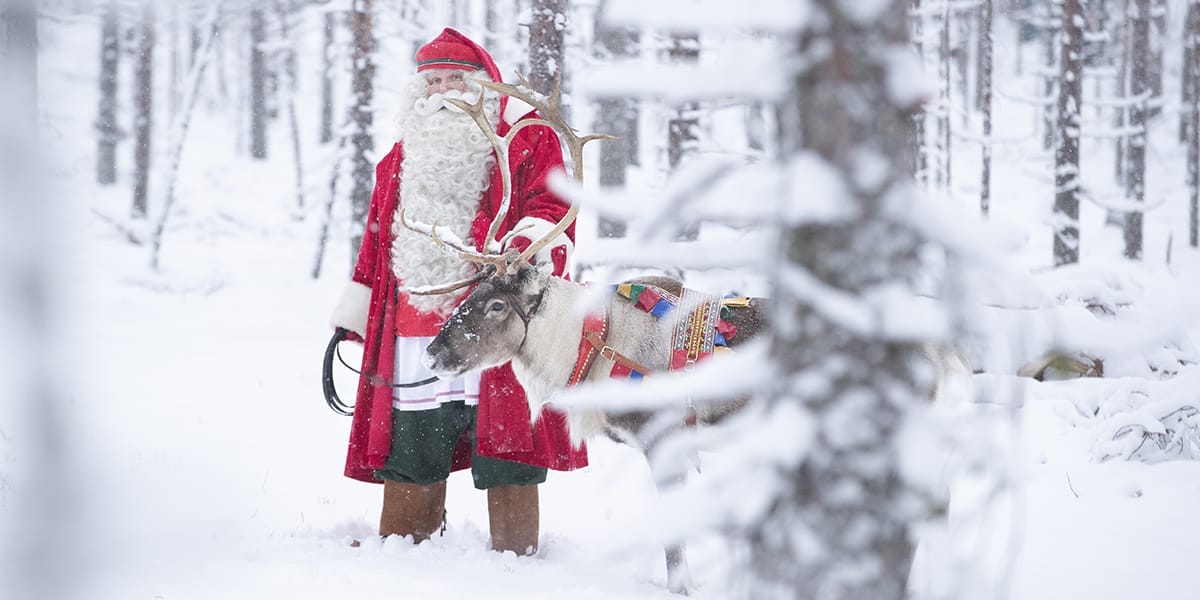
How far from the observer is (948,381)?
355 centimetres

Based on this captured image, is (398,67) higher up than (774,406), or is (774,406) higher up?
(398,67)

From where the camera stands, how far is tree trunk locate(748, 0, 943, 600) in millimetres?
1413

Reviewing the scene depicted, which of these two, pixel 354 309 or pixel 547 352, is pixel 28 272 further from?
pixel 354 309

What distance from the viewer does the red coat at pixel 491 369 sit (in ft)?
13.2

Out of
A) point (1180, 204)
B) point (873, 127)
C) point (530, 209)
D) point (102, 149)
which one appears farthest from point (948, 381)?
point (1180, 204)

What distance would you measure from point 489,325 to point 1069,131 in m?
10.3

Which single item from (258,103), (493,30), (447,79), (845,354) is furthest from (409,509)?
(258,103)

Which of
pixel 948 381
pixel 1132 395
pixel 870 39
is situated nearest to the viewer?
pixel 870 39

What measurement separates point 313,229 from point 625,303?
62.9ft

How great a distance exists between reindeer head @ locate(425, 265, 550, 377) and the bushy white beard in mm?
244

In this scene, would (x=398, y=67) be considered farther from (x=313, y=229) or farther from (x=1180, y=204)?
(x=1180, y=204)

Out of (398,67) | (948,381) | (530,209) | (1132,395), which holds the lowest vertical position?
(1132,395)

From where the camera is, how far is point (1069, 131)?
11.8m

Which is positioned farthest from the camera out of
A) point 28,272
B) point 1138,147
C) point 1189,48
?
point 1189,48
